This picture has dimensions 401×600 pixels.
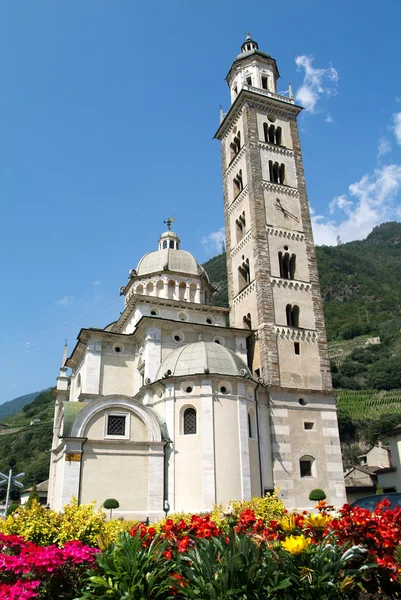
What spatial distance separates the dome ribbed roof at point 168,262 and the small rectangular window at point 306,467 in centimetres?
1663

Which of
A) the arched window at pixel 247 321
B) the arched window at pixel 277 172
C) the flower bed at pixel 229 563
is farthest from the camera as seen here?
the arched window at pixel 277 172

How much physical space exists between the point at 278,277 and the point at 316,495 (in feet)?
46.1

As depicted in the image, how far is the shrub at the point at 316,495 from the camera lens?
1117 inches

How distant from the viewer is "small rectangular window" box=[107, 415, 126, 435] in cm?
2578

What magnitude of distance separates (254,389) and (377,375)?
95365 millimetres

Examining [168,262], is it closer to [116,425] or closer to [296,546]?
[116,425]

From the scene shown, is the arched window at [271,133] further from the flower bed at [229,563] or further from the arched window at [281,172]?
the flower bed at [229,563]

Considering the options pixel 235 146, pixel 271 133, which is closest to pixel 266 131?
pixel 271 133

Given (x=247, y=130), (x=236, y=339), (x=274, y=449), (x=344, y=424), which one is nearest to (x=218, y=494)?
(x=274, y=449)

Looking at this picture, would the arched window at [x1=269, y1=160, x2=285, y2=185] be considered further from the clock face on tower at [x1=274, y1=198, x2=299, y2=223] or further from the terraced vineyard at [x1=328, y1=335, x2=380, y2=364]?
the terraced vineyard at [x1=328, y1=335, x2=380, y2=364]

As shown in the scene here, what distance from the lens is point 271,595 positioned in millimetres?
7508

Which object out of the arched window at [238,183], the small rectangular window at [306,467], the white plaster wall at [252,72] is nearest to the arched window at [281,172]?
the arched window at [238,183]

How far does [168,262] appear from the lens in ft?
131

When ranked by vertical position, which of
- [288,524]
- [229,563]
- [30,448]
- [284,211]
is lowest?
[229,563]
